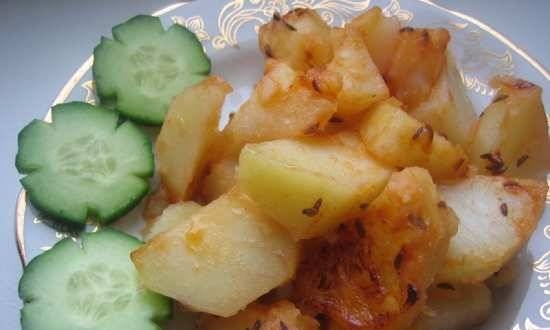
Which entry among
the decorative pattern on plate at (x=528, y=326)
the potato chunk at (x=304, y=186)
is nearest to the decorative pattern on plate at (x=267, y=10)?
the potato chunk at (x=304, y=186)

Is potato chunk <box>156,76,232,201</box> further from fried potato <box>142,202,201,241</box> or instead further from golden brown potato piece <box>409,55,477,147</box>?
golden brown potato piece <box>409,55,477,147</box>

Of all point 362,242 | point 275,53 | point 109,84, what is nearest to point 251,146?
point 362,242

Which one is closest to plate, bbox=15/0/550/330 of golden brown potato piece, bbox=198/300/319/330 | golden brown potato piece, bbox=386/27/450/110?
golden brown potato piece, bbox=386/27/450/110

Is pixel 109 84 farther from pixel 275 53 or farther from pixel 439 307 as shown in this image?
pixel 439 307

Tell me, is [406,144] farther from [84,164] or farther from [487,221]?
[84,164]

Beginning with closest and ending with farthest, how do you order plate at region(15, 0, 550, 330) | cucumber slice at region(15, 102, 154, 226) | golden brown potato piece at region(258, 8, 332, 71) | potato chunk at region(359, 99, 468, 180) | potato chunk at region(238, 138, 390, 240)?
potato chunk at region(238, 138, 390, 240), potato chunk at region(359, 99, 468, 180), cucumber slice at region(15, 102, 154, 226), golden brown potato piece at region(258, 8, 332, 71), plate at region(15, 0, 550, 330)

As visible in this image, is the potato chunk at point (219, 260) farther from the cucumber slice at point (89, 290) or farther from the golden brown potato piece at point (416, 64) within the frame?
the golden brown potato piece at point (416, 64)
